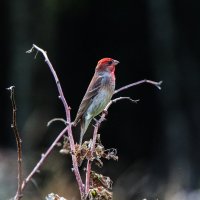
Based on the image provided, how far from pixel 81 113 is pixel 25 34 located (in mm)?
9873

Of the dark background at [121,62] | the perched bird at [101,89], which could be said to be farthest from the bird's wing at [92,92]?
the dark background at [121,62]

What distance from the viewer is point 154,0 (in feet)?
48.8

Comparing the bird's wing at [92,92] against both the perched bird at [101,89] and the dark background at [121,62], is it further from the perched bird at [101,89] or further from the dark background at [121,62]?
the dark background at [121,62]

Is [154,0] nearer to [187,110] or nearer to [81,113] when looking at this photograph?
[187,110]

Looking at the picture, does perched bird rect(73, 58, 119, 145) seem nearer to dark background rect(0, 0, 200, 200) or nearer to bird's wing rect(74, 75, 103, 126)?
bird's wing rect(74, 75, 103, 126)

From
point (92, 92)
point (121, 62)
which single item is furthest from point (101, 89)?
point (121, 62)

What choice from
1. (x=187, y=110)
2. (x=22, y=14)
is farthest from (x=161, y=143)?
(x=22, y=14)

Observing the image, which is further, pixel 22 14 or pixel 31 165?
pixel 22 14

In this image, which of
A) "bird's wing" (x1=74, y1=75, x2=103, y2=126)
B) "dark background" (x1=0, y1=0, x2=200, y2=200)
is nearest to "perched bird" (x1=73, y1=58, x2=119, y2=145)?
"bird's wing" (x1=74, y1=75, x2=103, y2=126)

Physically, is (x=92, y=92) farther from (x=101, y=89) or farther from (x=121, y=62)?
(x=121, y=62)

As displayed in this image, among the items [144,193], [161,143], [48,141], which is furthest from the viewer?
[161,143]

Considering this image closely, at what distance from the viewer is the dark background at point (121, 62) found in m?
14.1

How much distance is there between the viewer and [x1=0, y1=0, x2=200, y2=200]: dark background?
46.1 feet

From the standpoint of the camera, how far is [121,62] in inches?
559
